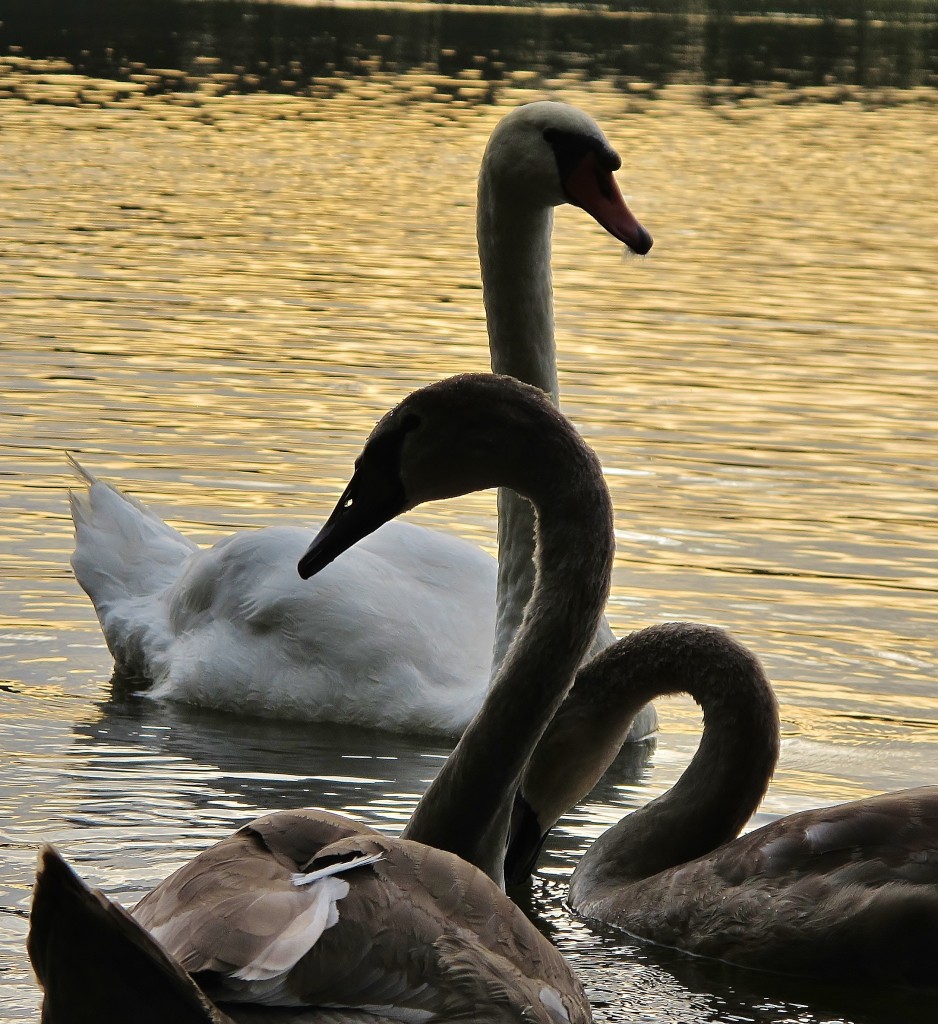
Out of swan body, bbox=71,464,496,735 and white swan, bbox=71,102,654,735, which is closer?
white swan, bbox=71,102,654,735

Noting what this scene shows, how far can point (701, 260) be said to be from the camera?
2036 cm

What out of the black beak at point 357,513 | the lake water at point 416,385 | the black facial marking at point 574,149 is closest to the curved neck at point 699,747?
the lake water at point 416,385

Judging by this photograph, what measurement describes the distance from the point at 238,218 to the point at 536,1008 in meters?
18.0

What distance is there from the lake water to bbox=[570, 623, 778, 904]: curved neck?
10.1 inches

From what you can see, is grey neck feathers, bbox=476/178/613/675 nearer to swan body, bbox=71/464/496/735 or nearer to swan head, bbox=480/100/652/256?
swan head, bbox=480/100/652/256

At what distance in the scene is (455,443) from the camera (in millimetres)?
5090

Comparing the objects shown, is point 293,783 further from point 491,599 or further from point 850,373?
point 850,373

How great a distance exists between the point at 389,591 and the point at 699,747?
6.47ft

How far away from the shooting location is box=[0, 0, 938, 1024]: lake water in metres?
6.88

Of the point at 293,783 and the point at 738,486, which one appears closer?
the point at 293,783

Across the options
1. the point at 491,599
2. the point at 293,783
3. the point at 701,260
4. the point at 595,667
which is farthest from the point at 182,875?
the point at 701,260

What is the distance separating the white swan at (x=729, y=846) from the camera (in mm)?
5445

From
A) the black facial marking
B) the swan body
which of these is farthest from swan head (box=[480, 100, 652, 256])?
the swan body

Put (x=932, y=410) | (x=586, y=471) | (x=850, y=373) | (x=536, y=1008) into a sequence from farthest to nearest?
(x=850, y=373) → (x=932, y=410) → (x=586, y=471) → (x=536, y=1008)
